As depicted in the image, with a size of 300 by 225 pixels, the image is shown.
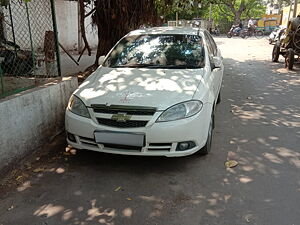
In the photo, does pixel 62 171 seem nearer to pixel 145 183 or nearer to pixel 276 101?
pixel 145 183

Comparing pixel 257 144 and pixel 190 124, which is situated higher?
pixel 190 124

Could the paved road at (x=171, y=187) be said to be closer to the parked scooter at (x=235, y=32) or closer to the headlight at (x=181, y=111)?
the headlight at (x=181, y=111)

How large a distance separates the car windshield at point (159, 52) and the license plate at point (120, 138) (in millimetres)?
1436

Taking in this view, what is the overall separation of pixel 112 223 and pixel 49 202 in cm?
76

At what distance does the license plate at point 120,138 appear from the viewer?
3310mm

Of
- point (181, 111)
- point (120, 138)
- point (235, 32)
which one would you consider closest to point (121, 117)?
point (120, 138)

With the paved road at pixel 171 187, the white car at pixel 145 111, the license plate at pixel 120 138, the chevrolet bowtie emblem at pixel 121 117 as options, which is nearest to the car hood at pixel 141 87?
the white car at pixel 145 111

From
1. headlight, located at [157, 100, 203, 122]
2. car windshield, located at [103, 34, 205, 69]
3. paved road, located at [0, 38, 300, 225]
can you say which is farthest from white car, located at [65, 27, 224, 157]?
paved road, located at [0, 38, 300, 225]

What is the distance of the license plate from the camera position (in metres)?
3.31

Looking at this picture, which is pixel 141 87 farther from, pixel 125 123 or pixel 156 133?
pixel 156 133

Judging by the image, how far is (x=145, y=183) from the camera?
337 cm

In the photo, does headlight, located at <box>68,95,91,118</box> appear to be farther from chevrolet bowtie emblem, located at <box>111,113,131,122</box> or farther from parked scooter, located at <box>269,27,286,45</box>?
parked scooter, located at <box>269,27,286,45</box>

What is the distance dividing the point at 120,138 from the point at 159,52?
182cm

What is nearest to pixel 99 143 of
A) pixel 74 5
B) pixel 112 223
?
pixel 112 223
